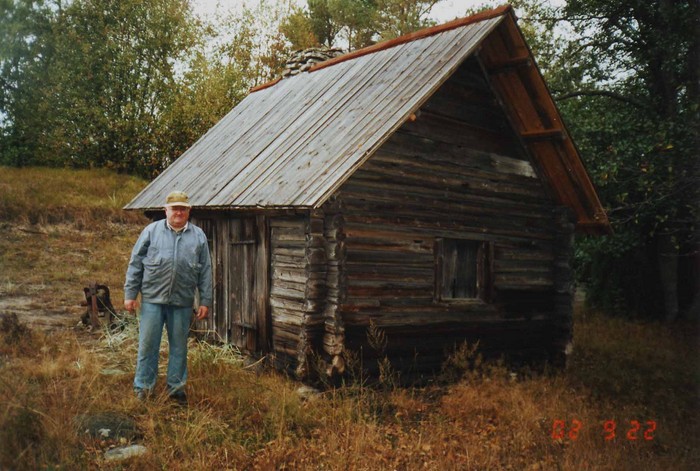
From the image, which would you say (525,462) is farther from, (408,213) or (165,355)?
(165,355)

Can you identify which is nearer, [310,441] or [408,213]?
[310,441]

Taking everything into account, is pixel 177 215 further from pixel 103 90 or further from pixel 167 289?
pixel 103 90

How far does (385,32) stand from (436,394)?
77.4ft

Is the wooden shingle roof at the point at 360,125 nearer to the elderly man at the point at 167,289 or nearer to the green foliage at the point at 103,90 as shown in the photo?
the elderly man at the point at 167,289

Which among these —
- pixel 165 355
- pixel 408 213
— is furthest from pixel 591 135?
pixel 165 355

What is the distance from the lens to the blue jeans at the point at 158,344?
675 centimetres

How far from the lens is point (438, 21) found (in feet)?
93.7

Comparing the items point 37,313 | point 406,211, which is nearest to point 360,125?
point 406,211

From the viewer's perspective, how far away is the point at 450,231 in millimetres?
9555

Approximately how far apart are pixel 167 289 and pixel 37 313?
299 inches

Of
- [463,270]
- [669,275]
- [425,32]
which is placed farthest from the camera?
[669,275]

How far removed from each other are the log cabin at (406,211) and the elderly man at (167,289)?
1414mm
